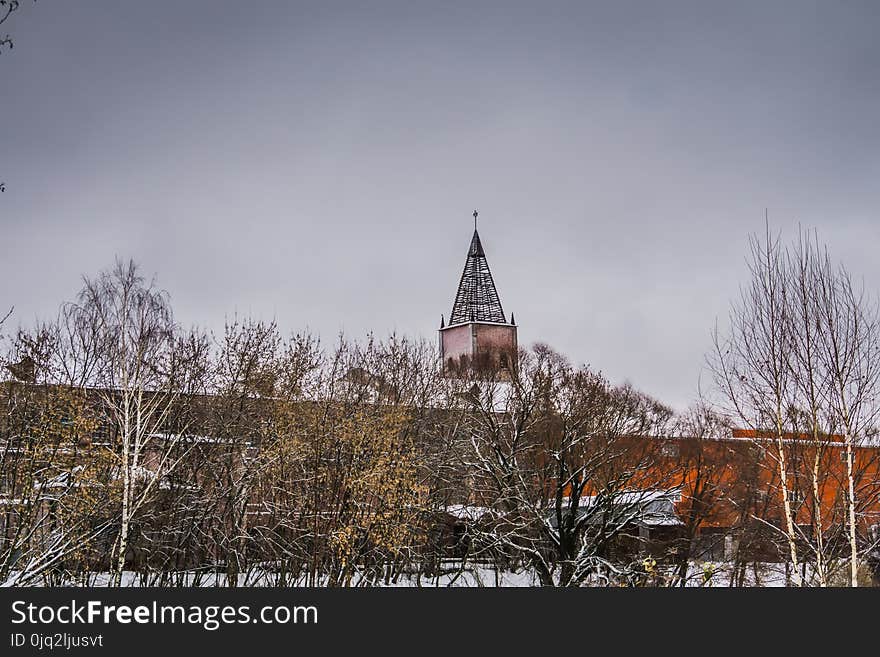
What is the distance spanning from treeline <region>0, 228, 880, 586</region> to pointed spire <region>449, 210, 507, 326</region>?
159ft

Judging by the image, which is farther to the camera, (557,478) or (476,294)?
(476,294)

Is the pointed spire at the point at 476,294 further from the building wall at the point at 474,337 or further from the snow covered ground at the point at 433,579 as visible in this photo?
the snow covered ground at the point at 433,579

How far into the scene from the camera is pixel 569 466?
866 inches

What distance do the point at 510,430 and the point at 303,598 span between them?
15.5 meters

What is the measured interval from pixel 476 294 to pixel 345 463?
5866cm

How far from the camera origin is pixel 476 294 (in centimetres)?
7631

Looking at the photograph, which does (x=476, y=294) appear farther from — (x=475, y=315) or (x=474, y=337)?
(x=474, y=337)

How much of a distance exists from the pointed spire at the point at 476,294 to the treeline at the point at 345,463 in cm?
4852

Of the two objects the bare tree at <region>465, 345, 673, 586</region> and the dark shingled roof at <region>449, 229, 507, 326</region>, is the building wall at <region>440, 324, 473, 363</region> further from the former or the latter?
the bare tree at <region>465, 345, 673, 586</region>

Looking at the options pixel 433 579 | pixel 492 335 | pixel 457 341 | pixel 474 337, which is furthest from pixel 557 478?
pixel 457 341

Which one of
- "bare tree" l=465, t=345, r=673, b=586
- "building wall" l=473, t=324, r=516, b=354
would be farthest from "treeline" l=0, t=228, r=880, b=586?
"building wall" l=473, t=324, r=516, b=354

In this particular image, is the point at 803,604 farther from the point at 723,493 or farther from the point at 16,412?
the point at 723,493

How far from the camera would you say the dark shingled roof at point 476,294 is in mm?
75250

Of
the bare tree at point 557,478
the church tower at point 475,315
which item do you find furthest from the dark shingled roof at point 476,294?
the bare tree at point 557,478
